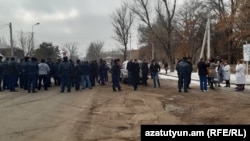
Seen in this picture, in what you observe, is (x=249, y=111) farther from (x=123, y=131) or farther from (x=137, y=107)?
(x=123, y=131)

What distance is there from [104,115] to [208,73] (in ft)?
39.0

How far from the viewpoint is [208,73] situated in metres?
24.0

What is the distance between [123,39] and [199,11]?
16.3 meters

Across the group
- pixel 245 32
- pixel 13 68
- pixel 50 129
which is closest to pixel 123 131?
pixel 50 129

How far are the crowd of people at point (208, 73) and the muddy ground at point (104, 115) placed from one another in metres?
3.41

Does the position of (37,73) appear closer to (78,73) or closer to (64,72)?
(64,72)

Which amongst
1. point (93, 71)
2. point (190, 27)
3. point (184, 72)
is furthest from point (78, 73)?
point (190, 27)

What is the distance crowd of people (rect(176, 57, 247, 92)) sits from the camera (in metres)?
21.8

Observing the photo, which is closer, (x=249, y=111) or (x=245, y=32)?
(x=249, y=111)

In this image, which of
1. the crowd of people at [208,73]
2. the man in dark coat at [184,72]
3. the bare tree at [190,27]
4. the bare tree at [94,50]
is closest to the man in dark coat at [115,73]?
the crowd of people at [208,73]

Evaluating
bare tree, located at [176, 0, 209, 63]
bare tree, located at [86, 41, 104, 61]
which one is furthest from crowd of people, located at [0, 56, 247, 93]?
bare tree, located at [86, 41, 104, 61]

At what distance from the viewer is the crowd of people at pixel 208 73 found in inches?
859

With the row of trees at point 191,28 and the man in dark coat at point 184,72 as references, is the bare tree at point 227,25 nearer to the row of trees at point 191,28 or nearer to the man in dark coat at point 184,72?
the row of trees at point 191,28

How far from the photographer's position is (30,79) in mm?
22906
